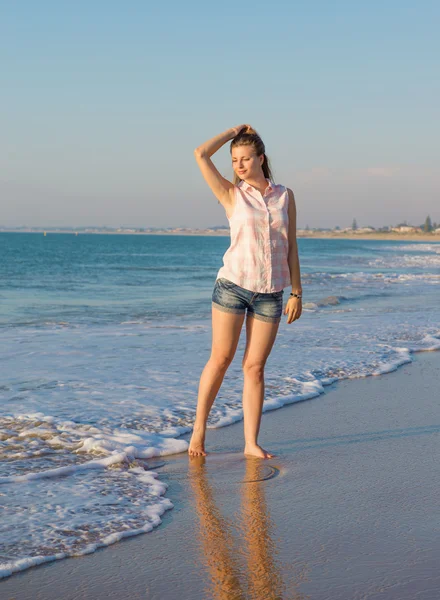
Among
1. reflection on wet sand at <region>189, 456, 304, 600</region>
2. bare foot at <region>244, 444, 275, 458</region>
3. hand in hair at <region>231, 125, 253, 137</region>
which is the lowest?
bare foot at <region>244, 444, 275, 458</region>

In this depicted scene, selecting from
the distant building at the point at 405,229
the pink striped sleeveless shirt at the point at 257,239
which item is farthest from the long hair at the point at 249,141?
the distant building at the point at 405,229

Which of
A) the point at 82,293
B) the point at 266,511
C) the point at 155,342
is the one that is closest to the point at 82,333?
the point at 155,342

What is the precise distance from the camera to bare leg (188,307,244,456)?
3.82 m

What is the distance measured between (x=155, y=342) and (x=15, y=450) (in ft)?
15.1

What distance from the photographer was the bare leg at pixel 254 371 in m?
3.85

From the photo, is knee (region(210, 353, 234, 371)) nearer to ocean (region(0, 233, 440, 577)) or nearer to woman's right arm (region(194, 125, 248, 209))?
ocean (region(0, 233, 440, 577))

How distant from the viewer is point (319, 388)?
5.84 metres

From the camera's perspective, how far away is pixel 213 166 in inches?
146

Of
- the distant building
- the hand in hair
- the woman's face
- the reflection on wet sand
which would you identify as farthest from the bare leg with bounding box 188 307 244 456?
the distant building

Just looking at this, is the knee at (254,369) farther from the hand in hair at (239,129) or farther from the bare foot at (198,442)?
the hand in hair at (239,129)

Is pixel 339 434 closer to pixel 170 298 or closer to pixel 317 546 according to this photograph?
pixel 317 546

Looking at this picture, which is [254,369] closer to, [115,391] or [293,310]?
[293,310]

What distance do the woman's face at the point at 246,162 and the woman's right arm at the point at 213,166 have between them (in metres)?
0.08

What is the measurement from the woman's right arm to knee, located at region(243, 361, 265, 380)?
921 millimetres
